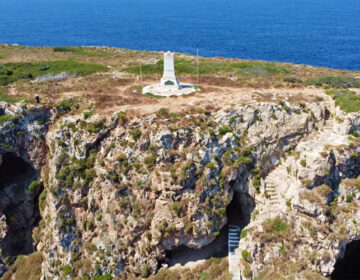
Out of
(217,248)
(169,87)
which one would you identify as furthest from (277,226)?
(169,87)

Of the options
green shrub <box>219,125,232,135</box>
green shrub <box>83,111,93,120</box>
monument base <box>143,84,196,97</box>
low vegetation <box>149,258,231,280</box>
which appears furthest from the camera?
monument base <box>143,84,196,97</box>

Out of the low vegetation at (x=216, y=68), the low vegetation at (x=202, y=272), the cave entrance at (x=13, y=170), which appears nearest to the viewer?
the low vegetation at (x=202, y=272)

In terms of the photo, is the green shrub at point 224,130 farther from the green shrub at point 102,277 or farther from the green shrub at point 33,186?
the green shrub at point 33,186

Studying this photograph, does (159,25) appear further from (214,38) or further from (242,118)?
(242,118)

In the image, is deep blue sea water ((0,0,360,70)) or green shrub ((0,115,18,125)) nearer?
green shrub ((0,115,18,125))

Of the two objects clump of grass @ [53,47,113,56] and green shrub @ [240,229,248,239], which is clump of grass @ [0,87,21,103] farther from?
green shrub @ [240,229,248,239]

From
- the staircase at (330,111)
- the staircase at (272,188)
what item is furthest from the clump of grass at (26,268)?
the staircase at (330,111)

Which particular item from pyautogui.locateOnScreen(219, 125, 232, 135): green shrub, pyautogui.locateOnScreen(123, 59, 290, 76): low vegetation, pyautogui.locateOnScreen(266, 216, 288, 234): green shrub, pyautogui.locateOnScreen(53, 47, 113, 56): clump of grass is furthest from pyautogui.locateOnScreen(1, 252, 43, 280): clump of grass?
pyautogui.locateOnScreen(53, 47, 113, 56): clump of grass

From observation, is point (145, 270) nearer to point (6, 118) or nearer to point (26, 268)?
point (26, 268)
